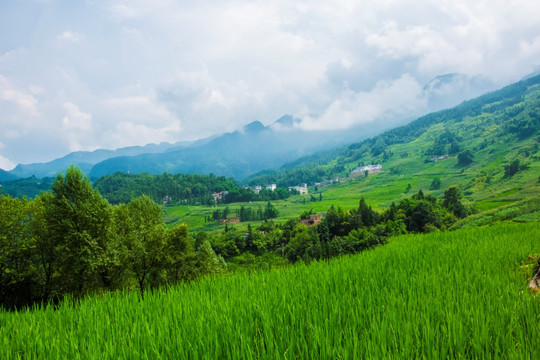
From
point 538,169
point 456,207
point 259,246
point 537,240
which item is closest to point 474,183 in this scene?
point 538,169

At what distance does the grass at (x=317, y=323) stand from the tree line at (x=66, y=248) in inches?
641

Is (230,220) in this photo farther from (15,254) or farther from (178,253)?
(15,254)

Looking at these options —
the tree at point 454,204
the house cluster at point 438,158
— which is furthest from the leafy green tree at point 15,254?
the house cluster at point 438,158

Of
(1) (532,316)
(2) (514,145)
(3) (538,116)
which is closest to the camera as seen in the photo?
(1) (532,316)

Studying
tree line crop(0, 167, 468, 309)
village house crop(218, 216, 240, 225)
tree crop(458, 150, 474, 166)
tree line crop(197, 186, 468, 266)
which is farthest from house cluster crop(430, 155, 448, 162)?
tree line crop(0, 167, 468, 309)

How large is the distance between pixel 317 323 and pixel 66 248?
21.8 meters

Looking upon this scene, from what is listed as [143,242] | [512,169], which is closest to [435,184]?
[512,169]

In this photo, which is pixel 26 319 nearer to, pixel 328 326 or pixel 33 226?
pixel 328 326

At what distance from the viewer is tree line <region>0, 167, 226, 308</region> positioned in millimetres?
19500

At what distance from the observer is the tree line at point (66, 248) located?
19.5 meters

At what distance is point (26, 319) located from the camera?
4.12 metres

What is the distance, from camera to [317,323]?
2.89 metres

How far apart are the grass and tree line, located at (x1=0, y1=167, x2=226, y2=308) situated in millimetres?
16277

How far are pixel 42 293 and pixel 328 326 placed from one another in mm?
28123
